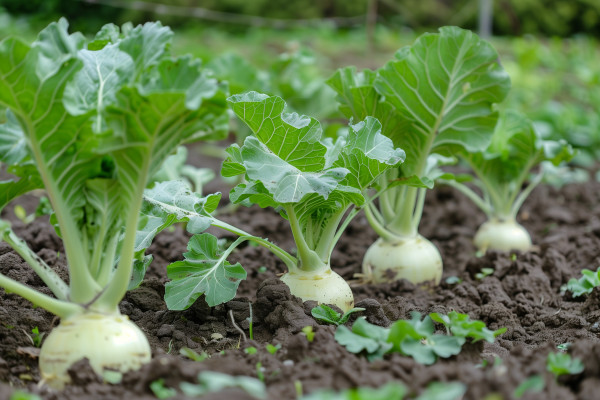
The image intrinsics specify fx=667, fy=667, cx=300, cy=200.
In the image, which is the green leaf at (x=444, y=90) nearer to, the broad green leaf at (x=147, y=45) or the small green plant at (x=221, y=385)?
the broad green leaf at (x=147, y=45)

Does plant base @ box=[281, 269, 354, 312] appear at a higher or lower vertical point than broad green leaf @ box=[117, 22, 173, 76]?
lower

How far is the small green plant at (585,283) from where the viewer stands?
10.4 feet

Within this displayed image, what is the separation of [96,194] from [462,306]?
70.4 inches

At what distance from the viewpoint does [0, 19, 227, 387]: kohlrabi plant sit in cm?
200

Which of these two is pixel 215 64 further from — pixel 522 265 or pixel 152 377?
pixel 152 377

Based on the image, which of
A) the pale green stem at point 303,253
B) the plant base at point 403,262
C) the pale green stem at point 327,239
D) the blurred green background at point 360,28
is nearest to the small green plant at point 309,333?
the pale green stem at point 303,253

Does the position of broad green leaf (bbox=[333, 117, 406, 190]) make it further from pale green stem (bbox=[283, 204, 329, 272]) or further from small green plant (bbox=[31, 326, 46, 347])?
small green plant (bbox=[31, 326, 46, 347])

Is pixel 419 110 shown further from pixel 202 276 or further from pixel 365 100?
pixel 202 276

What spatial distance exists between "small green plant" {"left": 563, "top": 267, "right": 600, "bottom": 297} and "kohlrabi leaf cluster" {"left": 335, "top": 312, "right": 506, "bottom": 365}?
3.83 feet

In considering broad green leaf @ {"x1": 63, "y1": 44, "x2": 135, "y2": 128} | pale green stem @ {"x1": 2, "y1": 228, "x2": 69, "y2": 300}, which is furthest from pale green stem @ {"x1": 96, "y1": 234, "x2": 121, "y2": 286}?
broad green leaf @ {"x1": 63, "y1": 44, "x2": 135, "y2": 128}

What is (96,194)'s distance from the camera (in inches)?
87.7

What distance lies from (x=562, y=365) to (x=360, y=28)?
11.9 metres

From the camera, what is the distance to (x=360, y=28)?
13.2 m

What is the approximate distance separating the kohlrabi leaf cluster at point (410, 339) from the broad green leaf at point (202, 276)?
0.61m
